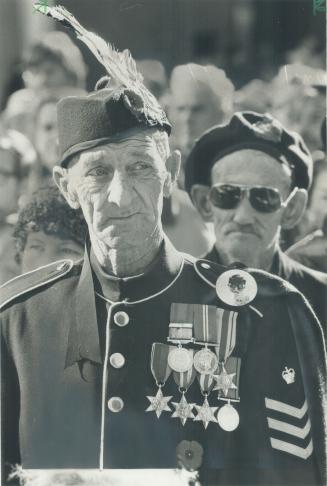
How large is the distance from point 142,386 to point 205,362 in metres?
0.31

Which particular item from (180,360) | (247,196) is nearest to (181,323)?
(180,360)

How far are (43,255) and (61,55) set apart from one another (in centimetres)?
97

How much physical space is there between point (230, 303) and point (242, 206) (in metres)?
0.46

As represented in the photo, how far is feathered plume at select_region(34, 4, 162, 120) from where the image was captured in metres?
3.48

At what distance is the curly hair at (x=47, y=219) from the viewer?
11.6 feet

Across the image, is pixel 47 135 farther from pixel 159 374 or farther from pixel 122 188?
pixel 159 374

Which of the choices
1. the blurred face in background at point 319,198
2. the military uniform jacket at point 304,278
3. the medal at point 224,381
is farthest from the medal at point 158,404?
the blurred face in background at point 319,198

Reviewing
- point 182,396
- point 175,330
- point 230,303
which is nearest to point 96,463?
point 182,396

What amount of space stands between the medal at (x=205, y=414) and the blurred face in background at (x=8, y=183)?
1308mm

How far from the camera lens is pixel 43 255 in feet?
11.7

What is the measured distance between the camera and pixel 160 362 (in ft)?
11.2

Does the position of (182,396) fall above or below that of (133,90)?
below

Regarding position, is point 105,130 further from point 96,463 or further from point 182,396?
point 96,463

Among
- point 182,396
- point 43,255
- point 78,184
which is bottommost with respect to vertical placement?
point 182,396
